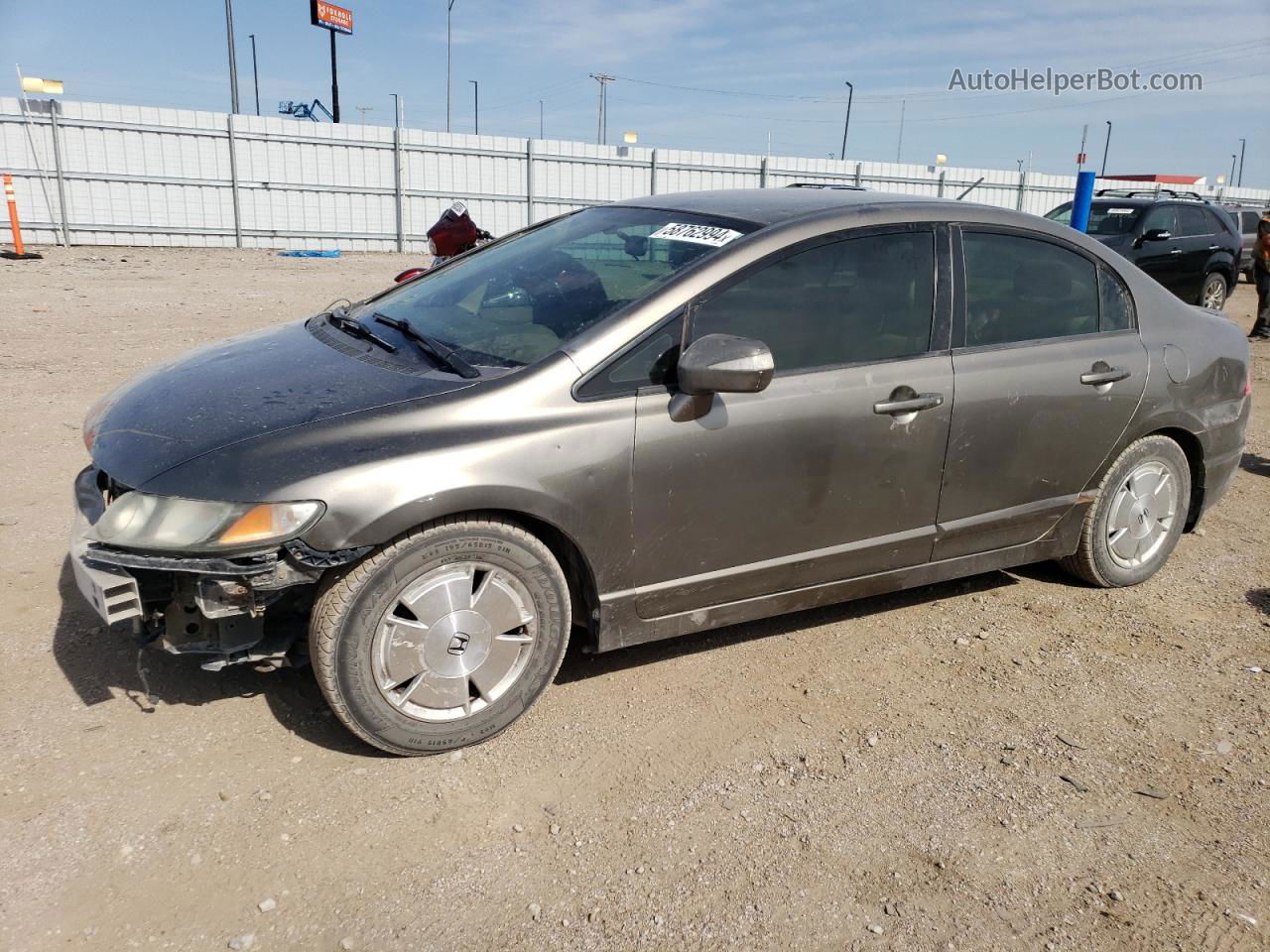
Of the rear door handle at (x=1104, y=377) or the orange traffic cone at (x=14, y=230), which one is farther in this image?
the orange traffic cone at (x=14, y=230)

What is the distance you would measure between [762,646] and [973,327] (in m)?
1.47

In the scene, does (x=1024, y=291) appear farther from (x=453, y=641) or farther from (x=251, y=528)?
(x=251, y=528)

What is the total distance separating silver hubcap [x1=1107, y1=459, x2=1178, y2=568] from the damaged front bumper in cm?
335

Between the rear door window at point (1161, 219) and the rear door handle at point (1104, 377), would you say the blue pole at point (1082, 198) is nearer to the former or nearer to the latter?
the rear door window at point (1161, 219)

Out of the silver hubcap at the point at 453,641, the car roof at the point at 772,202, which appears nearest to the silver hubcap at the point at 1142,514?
the car roof at the point at 772,202

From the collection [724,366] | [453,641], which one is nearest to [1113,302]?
[724,366]

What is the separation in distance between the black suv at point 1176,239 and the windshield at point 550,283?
11823 millimetres

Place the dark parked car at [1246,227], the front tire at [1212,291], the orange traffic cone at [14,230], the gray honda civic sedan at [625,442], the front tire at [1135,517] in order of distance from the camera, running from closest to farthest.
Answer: the gray honda civic sedan at [625,442] < the front tire at [1135,517] < the front tire at [1212,291] < the orange traffic cone at [14,230] < the dark parked car at [1246,227]

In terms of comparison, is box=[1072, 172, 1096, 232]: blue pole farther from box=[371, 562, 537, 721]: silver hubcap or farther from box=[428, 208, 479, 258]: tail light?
box=[371, 562, 537, 721]: silver hubcap

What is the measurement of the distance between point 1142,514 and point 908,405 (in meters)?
1.66

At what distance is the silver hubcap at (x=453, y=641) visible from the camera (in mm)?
2822

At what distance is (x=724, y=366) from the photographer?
9.67ft

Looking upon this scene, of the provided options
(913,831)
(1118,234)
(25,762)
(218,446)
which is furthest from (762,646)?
(1118,234)

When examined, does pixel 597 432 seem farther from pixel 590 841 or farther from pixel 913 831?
pixel 913 831
